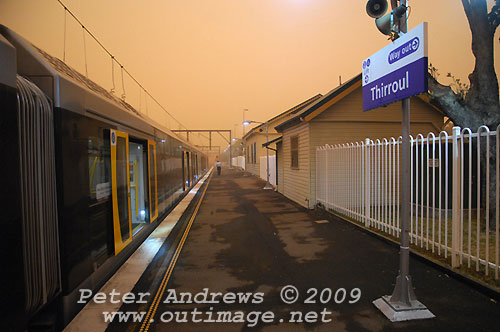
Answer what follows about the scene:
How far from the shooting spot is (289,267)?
193 inches

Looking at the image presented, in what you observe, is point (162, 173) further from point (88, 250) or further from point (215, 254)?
point (88, 250)

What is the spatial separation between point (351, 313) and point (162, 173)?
661 cm

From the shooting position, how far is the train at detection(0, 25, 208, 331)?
203cm

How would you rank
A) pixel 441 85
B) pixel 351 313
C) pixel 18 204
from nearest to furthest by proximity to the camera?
1. pixel 18 204
2. pixel 351 313
3. pixel 441 85

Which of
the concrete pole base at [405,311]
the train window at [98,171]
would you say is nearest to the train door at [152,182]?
the train window at [98,171]

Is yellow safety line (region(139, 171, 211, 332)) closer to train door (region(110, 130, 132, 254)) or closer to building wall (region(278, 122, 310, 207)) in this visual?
train door (region(110, 130, 132, 254))

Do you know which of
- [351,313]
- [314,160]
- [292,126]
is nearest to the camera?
[351,313]

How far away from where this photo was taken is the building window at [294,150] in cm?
1174

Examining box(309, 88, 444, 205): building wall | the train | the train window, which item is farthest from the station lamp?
box(309, 88, 444, 205): building wall

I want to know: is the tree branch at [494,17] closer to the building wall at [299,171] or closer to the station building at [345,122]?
the station building at [345,122]

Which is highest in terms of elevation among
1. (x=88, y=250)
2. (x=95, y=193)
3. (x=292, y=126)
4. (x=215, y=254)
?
(x=292, y=126)

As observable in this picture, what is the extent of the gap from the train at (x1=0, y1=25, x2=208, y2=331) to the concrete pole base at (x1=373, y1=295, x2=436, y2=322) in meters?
3.61

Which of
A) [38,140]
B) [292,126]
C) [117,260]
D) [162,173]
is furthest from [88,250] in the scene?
[292,126]

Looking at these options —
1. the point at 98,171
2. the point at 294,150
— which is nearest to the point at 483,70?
the point at 294,150
